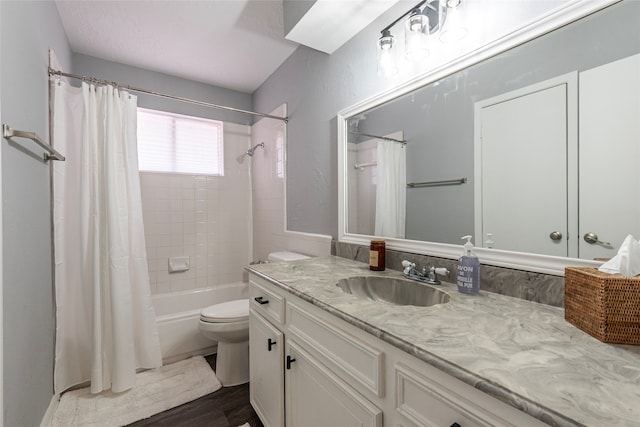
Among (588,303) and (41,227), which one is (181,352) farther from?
(588,303)

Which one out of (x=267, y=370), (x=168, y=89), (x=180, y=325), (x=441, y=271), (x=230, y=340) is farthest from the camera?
(x=168, y=89)

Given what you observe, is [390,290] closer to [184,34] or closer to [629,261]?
[629,261]

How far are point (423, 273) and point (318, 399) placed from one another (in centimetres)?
64

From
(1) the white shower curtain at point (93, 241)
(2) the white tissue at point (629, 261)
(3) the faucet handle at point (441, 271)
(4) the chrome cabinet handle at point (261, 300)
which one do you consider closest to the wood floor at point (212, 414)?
(1) the white shower curtain at point (93, 241)

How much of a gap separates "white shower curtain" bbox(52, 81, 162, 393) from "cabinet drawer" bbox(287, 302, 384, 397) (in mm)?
1366

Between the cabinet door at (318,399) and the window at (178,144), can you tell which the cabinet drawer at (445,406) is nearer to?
the cabinet door at (318,399)

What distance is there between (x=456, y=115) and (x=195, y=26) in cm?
179

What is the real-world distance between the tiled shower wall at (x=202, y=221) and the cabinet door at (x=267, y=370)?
149 centimetres

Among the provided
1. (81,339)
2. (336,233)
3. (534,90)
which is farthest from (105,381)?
(534,90)

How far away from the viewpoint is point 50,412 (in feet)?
4.93

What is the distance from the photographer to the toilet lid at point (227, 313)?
185 cm

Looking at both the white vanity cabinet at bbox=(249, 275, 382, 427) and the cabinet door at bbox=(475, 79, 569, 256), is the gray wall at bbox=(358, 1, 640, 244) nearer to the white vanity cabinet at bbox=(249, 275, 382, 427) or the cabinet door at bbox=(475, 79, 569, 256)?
the cabinet door at bbox=(475, 79, 569, 256)

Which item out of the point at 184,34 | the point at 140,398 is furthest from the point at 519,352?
the point at 184,34

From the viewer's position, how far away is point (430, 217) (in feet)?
4.14
